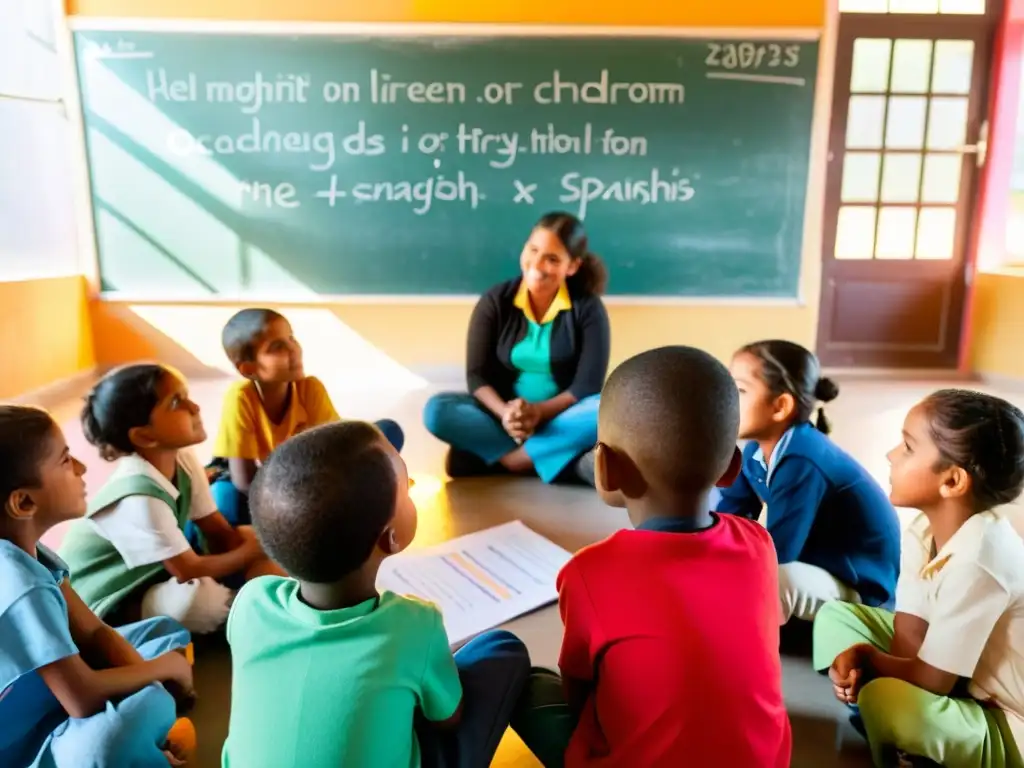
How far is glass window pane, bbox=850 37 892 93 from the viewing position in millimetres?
3895

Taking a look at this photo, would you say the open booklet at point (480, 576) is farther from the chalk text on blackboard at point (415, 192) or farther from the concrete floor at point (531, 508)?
the chalk text on blackboard at point (415, 192)

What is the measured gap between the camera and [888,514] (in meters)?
1.63

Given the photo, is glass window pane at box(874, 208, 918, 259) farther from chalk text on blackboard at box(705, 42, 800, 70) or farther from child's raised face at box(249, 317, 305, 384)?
child's raised face at box(249, 317, 305, 384)

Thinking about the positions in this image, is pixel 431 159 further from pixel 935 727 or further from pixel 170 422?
pixel 935 727

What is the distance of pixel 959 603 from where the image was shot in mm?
1163

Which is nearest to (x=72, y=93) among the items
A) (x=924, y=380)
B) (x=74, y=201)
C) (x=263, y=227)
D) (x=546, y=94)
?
(x=74, y=201)

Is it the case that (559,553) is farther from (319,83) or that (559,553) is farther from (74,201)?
(74,201)

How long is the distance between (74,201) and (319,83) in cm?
126

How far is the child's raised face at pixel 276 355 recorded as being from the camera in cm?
191

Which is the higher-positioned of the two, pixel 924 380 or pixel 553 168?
pixel 553 168

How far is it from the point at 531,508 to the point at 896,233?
286 cm

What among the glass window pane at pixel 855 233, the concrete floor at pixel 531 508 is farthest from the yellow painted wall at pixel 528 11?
the concrete floor at pixel 531 508

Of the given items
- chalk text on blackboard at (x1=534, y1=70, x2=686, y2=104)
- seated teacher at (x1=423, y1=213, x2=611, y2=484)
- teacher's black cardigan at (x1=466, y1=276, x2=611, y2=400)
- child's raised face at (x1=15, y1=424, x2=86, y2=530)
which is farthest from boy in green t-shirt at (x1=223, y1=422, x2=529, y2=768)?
chalk text on blackboard at (x1=534, y1=70, x2=686, y2=104)

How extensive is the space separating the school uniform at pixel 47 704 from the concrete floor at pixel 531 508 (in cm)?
17
